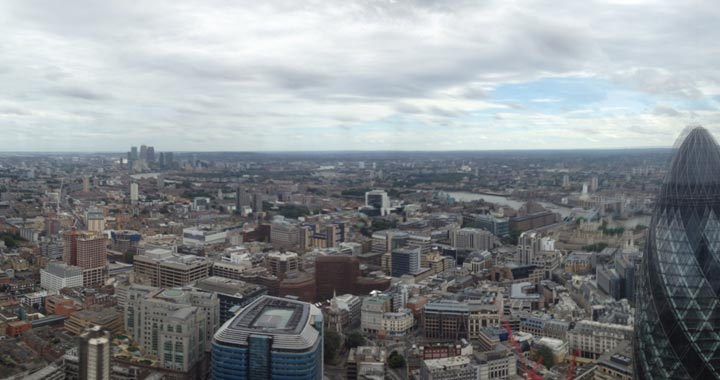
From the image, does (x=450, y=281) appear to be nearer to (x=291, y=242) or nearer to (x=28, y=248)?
(x=291, y=242)

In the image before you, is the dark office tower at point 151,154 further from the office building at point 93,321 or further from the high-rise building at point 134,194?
the office building at point 93,321

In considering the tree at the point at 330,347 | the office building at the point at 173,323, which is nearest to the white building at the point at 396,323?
the tree at the point at 330,347

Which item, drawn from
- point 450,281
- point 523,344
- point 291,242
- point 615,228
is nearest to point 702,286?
point 523,344

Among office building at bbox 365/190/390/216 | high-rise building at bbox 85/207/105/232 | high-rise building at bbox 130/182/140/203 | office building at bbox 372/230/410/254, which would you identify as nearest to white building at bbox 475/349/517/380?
office building at bbox 372/230/410/254

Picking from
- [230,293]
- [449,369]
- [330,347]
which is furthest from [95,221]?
[449,369]

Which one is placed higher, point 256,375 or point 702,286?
point 702,286

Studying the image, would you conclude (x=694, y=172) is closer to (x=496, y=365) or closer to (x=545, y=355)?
(x=496, y=365)
